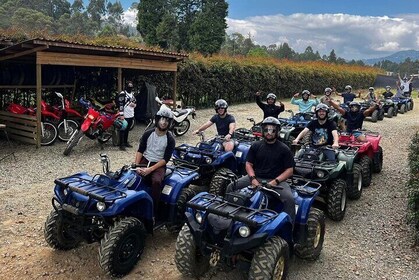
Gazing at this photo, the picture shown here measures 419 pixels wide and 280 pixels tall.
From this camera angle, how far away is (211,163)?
6.36m

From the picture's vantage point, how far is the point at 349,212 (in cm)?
Result: 657

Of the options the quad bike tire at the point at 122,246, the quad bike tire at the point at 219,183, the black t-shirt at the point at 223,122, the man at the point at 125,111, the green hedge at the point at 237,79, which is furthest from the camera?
the green hedge at the point at 237,79

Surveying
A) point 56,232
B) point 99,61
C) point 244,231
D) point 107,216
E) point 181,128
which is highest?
point 99,61

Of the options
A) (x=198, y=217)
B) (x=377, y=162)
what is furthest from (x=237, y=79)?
(x=198, y=217)

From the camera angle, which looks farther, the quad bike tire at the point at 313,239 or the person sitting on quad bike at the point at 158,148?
the person sitting on quad bike at the point at 158,148

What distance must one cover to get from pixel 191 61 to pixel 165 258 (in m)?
13.9

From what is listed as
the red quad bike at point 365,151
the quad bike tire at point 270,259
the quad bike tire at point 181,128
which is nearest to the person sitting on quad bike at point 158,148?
the quad bike tire at point 270,259

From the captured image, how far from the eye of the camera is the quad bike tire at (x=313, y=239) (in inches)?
181

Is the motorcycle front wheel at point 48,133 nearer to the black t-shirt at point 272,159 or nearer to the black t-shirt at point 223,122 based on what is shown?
the black t-shirt at point 223,122

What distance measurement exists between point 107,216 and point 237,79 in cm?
1802

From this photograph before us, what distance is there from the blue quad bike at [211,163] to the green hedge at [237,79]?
9865 mm

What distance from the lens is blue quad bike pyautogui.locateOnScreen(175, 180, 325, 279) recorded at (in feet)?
11.9

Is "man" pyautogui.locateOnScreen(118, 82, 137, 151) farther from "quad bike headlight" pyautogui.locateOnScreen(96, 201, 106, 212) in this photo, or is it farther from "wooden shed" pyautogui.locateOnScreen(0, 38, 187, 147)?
"quad bike headlight" pyautogui.locateOnScreen(96, 201, 106, 212)

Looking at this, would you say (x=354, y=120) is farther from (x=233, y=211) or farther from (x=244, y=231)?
(x=244, y=231)
